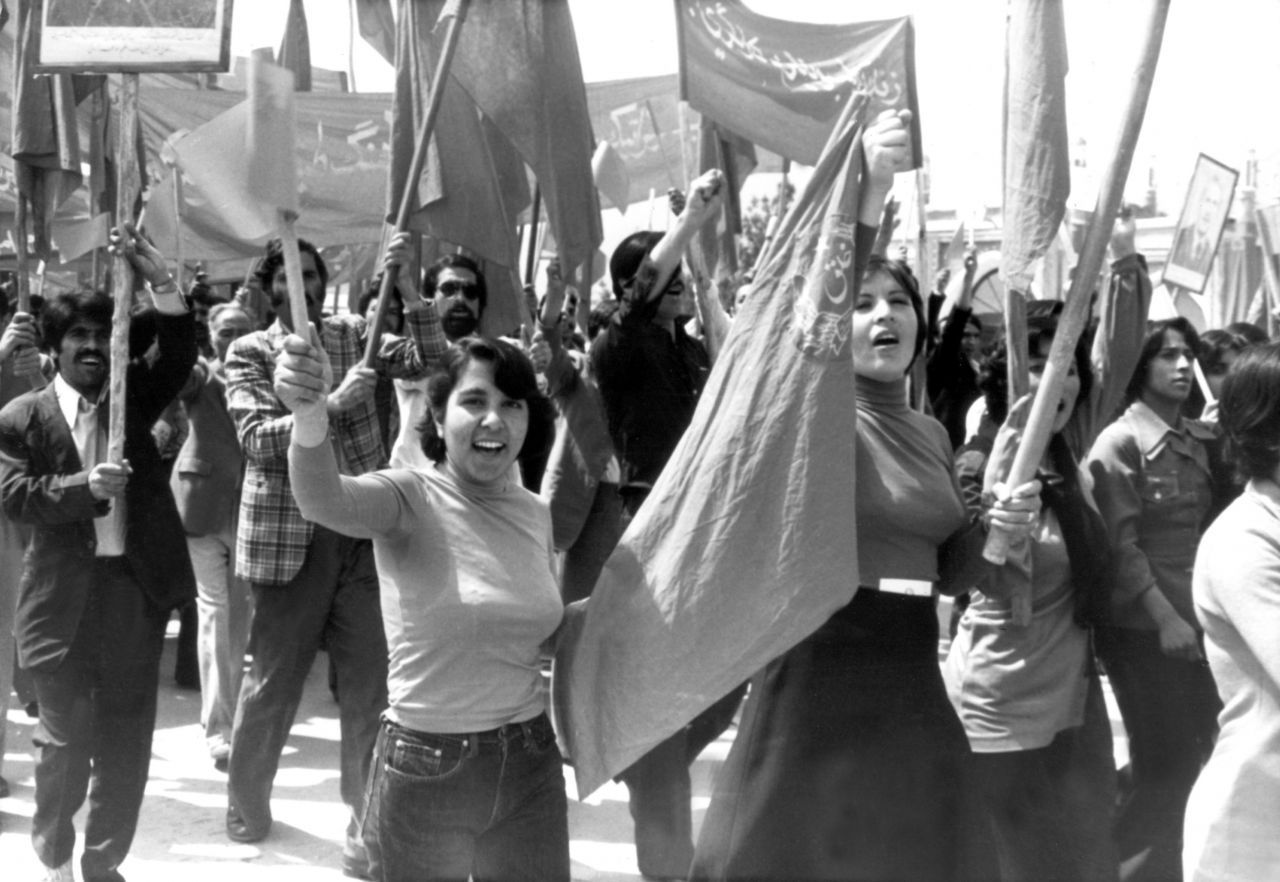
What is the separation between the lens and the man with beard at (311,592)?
5055mm

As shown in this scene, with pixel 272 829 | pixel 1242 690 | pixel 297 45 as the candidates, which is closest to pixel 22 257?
pixel 272 829

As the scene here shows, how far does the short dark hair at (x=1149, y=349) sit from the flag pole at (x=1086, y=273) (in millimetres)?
1889

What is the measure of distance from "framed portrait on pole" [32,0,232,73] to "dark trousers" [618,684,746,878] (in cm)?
230

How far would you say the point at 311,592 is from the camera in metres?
5.12

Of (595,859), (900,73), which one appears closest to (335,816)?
(595,859)

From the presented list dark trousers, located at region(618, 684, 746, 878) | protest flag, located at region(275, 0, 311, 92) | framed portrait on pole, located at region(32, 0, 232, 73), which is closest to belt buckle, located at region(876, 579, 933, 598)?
dark trousers, located at region(618, 684, 746, 878)

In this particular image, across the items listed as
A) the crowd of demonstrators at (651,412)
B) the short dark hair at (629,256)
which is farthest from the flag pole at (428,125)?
the short dark hair at (629,256)

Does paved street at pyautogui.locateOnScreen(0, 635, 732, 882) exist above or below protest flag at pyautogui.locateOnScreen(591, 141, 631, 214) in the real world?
below

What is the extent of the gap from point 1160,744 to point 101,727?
9.63 ft

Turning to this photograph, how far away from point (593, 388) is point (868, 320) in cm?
221

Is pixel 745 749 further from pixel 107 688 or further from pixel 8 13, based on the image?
pixel 8 13

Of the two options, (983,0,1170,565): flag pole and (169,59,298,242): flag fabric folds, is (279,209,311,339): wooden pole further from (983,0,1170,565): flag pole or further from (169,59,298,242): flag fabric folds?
(983,0,1170,565): flag pole

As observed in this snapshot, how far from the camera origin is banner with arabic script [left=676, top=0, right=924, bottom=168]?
5965 mm

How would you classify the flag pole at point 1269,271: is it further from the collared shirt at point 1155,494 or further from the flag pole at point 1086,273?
the flag pole at point 1086,273
